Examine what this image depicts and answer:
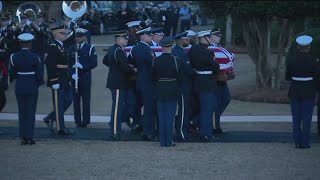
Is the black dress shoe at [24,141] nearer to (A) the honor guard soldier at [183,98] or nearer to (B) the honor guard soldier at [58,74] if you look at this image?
(B) the honor guard soldier at [58,74]

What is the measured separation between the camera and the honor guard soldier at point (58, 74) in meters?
11.7

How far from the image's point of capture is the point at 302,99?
10570mm

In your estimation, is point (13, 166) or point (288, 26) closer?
point (13, 166)

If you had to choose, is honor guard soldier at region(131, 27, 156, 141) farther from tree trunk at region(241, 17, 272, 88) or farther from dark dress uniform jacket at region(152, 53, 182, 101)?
tree trunk at region(241, 17, 272, 88)

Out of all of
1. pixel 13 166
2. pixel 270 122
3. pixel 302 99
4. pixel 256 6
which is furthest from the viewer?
pixel 256 6

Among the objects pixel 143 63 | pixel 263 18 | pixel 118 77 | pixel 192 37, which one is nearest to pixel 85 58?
pixel 118 77

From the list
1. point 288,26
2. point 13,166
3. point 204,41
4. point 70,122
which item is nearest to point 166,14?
point 288,26

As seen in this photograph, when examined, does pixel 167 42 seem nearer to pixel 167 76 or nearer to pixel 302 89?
pixel 167 76

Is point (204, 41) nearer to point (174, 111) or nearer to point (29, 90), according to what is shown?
point (174, 111)

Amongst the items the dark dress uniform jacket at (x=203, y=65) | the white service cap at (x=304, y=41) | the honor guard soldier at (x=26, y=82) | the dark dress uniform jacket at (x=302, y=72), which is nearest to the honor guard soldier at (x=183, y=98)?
the dark dress uniform jacket at (x=203, y=65)

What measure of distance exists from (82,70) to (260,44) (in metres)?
5.32

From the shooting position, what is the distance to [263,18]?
16.0 meters

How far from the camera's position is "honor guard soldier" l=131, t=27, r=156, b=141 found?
445 inches

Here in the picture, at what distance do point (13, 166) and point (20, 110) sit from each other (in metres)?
1.62
